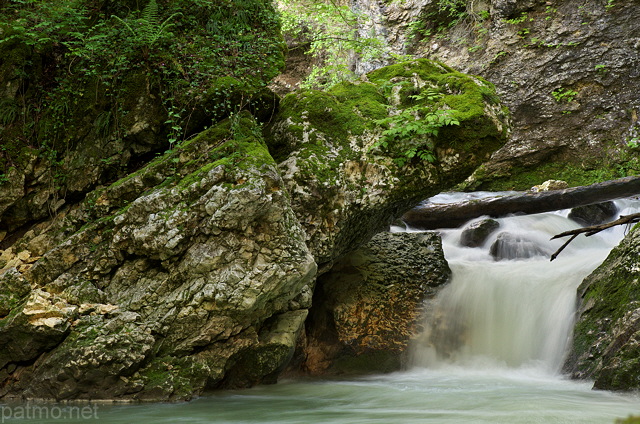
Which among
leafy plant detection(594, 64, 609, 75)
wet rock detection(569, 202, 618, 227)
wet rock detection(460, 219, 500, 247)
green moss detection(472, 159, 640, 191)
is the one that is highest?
leafy plant detection(594, 64, 609, 75)

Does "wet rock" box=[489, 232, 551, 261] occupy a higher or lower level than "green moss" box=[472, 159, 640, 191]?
lower

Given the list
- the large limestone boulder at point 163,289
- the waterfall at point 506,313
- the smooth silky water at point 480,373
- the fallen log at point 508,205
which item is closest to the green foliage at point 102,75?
the large limestone boulder at point 163,289

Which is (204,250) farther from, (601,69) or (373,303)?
(601,69)

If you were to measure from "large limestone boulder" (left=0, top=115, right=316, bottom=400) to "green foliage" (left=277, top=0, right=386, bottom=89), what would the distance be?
386cm

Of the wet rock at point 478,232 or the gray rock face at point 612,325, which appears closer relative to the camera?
the gray rock face at point 612,325

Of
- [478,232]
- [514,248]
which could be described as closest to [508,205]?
[478,232]

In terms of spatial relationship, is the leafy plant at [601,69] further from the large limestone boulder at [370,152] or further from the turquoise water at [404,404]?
the turquoise water at [404,404]

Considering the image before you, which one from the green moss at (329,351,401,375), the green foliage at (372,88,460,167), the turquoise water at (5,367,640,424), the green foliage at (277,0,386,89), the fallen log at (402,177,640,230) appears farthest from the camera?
the fallen log at (402,177,640,230)

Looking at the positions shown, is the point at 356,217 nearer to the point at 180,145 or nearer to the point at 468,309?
the point at 180,145

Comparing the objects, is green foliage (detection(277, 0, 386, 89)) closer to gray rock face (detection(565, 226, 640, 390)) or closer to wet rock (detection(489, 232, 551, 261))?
wet rock (detection(489, 232, 551, 261))

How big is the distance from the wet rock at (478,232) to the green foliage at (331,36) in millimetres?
3852

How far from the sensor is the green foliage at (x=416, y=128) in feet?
18.5

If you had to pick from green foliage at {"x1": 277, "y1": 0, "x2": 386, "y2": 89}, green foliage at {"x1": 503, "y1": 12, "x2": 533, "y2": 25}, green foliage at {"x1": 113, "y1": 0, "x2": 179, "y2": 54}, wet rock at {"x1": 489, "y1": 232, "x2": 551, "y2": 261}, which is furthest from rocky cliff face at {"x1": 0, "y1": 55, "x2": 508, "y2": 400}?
green foliage at {"x1": 503, "y1": 12, "x2": 533, "y2": 25}

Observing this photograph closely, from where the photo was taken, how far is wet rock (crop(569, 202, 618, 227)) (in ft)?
32.3
